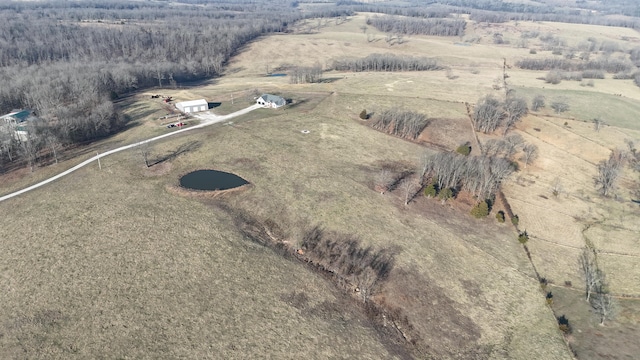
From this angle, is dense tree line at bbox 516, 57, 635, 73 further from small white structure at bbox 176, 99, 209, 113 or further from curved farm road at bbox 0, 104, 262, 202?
small white structure at bbox 176, 99, 209, 113

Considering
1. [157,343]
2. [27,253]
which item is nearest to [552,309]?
[157,343]

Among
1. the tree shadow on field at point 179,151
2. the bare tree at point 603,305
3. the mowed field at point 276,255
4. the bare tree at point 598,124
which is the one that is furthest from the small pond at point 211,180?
the bare tree at point 598,124

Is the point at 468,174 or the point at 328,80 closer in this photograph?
the point at 468,174

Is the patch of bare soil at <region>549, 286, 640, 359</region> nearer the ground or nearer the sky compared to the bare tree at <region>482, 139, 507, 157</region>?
nearer the ground

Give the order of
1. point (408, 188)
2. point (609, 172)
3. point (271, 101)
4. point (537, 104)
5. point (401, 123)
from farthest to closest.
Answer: point (271, 101) → point (537, 104) → point (401, 123) → point (609, 172) → point (408, 188)

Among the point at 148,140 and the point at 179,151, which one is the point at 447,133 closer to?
the point at 179,151

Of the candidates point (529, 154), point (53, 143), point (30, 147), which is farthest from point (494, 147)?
point (30, 147)

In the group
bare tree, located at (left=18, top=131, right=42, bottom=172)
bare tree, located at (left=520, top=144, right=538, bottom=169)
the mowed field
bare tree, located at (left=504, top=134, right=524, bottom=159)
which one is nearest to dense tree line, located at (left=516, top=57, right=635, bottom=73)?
the mowed field

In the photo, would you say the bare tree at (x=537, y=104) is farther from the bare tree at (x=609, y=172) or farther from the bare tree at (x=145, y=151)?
the bare tree at (x=145, y=151)
